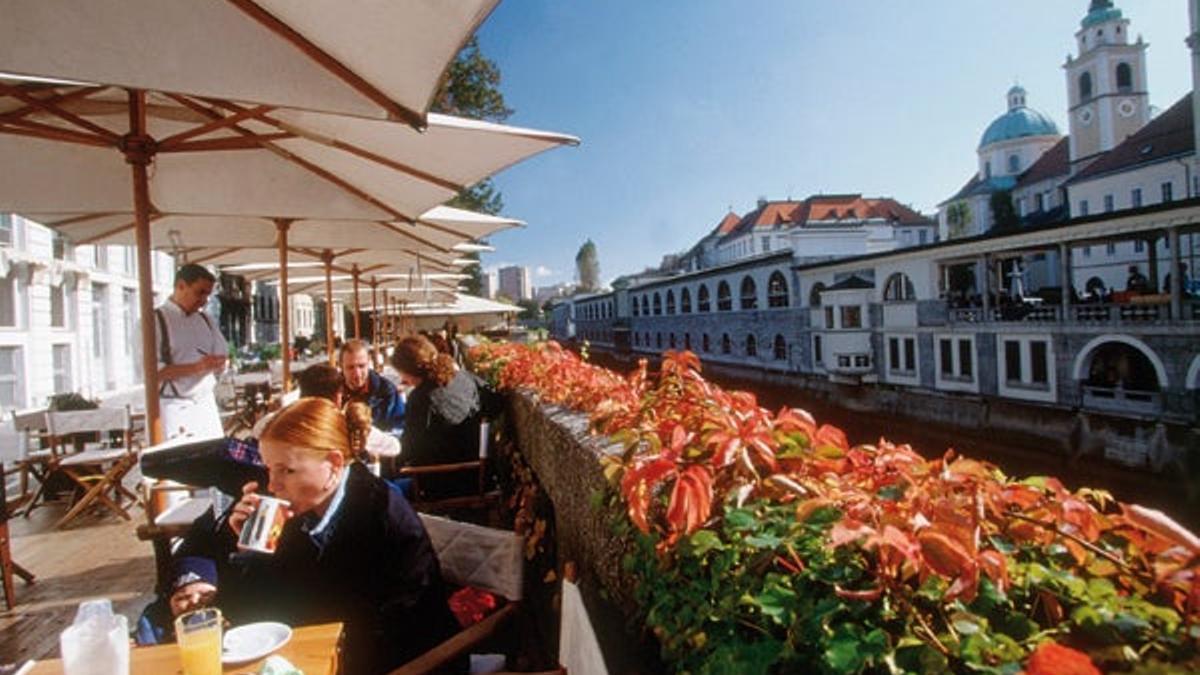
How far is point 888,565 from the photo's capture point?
1.19 meters

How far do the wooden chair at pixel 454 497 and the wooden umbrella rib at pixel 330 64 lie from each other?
9.17ft

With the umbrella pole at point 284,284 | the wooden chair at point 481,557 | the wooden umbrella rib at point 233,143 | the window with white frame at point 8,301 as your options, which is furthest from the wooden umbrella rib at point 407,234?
the window with white frame at point 8,301

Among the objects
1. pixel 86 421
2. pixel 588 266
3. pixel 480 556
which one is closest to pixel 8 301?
pixel 86 421

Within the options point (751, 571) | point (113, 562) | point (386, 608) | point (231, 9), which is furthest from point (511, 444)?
point (751, 571)

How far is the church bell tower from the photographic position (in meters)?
55.0

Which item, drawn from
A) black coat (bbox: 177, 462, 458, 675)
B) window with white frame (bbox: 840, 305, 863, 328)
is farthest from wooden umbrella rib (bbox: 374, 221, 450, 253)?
window with white frame (bbox: 840, 305, 863, 328)

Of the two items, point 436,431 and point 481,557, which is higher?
point 436,431

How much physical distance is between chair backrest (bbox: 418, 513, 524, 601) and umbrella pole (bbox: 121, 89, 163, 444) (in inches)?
85.2

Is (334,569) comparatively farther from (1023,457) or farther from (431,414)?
(1023,457)

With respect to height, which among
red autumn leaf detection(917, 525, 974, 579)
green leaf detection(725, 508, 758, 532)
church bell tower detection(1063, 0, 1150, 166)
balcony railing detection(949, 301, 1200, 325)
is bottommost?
green leaf detection(725, 508, 758, 532)

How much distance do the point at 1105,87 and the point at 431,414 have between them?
71.1 meters

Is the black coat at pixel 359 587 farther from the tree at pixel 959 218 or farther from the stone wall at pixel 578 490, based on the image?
the tree at pixel 959 218

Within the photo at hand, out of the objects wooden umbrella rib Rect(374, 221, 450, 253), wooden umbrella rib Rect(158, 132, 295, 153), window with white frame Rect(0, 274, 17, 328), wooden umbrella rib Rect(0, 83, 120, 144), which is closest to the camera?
wooden umbrella rib Rect(0, 83, 120, 144)

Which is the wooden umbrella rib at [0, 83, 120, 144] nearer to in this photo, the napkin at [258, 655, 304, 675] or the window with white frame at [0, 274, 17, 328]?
the napkin at [258, 655, 304, 675]
